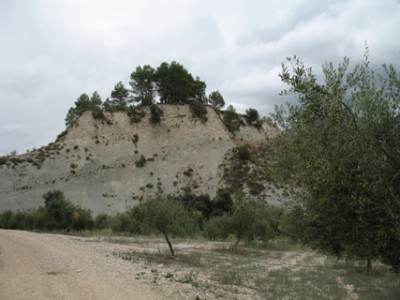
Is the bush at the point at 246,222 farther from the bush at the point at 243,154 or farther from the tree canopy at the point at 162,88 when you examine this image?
the tree canopy at the point at 162,88

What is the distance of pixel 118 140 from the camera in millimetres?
77562

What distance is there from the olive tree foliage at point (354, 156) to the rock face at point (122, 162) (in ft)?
193

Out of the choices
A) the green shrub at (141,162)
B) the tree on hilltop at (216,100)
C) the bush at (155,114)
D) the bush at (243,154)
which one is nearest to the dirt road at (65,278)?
the green shrub at (141,162)

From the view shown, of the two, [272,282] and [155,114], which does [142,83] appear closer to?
[155,114]

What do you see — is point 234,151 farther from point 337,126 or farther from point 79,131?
point 337,126

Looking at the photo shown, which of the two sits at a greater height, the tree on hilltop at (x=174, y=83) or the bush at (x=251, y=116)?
the tree on hilltop at (x=174, y=83)

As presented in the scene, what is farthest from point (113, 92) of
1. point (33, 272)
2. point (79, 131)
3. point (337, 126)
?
point (337, 126)

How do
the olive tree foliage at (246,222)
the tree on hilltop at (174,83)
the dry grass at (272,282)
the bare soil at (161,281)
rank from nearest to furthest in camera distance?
the bare soil at (161,281)
the dry grass at (272,282)
the olive tree foliage at (246,222)
the tree on hilltop at (174,83)

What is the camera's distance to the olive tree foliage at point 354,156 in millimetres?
8242

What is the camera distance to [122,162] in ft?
245

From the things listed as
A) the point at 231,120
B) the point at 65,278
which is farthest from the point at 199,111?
the point at 65,278

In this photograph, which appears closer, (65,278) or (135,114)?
(65,278)

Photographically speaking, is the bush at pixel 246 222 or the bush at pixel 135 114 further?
the bush at pixel 135 114

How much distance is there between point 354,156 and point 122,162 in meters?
68.5
